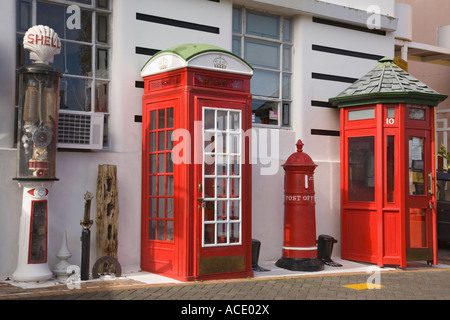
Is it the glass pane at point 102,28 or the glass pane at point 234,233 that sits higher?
the glass pane at point 102,28

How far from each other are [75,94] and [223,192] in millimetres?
2494

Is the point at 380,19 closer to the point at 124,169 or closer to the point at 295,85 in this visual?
the point at 295,85

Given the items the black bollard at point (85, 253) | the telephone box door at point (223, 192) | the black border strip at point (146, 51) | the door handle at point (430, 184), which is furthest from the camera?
the door handle at point (430, 184)

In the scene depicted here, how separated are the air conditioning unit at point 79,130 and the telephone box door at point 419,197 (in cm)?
484

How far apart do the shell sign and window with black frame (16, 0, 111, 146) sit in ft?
1.78

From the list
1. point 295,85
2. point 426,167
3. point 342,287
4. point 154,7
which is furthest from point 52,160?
point 426,167

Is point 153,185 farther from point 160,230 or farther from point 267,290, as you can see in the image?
point 267,290

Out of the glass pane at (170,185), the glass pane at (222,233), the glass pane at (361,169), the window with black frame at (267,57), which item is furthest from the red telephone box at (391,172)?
the glass pane at (170,185)

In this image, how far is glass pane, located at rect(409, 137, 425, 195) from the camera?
937 centimetres

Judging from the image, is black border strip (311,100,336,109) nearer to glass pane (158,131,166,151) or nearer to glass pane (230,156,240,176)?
glass pane (230,156,240,176)

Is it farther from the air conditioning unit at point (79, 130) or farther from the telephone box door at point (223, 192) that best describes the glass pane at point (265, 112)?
the air conditioning unit at point (79, 130)

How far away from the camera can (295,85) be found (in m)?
10.2

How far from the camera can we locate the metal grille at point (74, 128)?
7.75 metres

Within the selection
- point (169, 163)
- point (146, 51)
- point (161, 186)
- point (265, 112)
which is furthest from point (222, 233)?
point (146, 51)
